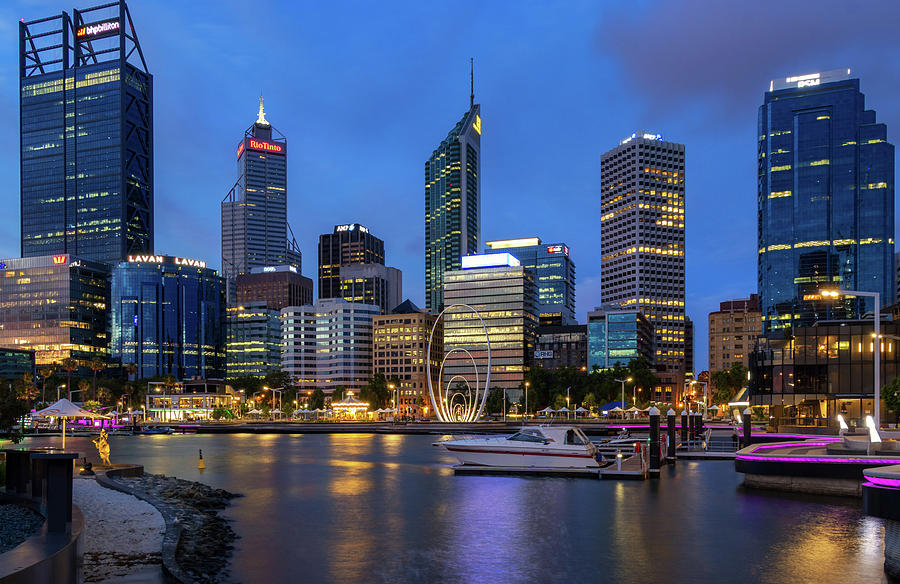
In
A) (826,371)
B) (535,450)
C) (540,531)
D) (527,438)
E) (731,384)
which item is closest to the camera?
(540,531)

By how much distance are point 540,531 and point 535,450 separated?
2167 cm

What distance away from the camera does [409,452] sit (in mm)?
79188

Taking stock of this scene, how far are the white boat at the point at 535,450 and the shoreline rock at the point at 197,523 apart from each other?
19060 mm

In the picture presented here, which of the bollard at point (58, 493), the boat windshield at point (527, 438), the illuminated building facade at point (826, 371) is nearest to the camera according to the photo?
the bollard at point (58, 493)

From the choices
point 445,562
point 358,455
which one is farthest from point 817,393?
point 445,562

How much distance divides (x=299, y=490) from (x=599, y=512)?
60.4 ft

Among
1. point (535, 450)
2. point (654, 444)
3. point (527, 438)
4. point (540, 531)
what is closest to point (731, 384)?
point (527, 438)

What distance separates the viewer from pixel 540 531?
3092cm

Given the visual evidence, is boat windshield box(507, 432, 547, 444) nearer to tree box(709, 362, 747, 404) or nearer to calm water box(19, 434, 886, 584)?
calm water box(19, 434, 886, 584)

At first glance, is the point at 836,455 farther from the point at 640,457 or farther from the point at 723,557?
the point at 723,557

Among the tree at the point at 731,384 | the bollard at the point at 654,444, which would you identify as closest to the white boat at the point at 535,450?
the bollard at the point at 654,444

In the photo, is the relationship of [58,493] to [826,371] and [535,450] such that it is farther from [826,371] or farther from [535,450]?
[826,371]

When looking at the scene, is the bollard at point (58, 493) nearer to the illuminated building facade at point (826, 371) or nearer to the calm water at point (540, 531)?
the calm water at point (540, 531)

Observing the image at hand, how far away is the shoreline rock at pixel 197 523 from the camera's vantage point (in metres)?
23.1
